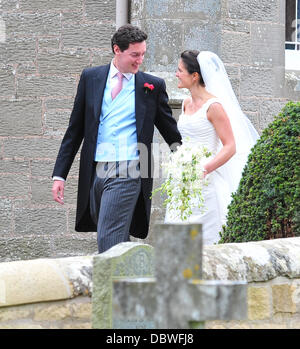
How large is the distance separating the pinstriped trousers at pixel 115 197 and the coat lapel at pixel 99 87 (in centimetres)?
33

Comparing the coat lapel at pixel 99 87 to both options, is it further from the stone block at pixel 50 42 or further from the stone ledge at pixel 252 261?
the stone block at pixel 50 42

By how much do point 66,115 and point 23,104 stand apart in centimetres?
41

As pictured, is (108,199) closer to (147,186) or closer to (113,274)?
(147,186)

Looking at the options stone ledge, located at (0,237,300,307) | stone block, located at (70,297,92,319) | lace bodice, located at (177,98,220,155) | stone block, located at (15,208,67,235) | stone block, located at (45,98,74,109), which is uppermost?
stone block, located at (45,98,74,109)

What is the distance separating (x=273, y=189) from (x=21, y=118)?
12.0 ft

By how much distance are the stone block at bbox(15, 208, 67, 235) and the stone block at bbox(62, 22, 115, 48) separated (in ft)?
5.14

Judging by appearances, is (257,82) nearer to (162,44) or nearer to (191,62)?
(162,44)

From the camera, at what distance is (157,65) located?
818 cm

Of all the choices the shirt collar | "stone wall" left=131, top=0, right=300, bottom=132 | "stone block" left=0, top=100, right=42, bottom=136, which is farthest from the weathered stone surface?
"stone block" left=0, top=100, right=42, bottom=136

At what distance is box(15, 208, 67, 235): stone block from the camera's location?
837 cm

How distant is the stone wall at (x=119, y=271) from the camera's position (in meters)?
3.80

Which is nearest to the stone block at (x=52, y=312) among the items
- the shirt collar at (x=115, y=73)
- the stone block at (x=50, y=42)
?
the shirt collar at (x=115, y=73)

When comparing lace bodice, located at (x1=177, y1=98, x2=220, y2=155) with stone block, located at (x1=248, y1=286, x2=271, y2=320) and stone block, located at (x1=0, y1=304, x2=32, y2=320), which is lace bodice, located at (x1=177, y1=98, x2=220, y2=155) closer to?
stone block, located at (x1=248, y1=286, x2=271, y2=320)

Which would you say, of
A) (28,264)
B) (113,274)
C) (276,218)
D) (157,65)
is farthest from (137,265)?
(157,65)
